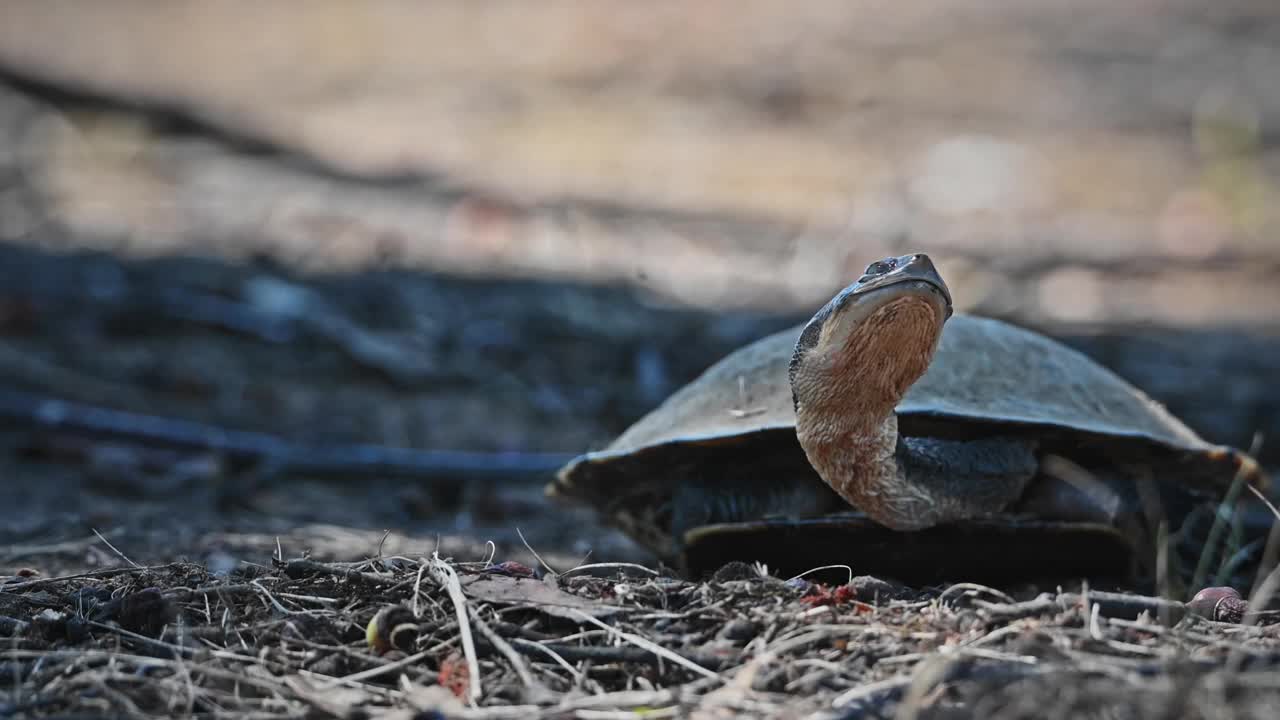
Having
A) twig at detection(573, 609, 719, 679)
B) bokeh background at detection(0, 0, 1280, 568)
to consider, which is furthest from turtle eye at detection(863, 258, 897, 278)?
bokeh background at detection(0, 0, 1280, 568)

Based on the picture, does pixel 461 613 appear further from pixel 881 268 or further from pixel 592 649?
pixel 881 268

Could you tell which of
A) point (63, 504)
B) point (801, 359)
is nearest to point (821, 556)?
point (801, 359)

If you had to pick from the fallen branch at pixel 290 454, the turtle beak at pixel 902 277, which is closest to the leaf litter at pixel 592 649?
the turtle beak at pixel 902 277

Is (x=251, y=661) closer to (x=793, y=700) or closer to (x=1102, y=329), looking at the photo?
(x=793, y=700)

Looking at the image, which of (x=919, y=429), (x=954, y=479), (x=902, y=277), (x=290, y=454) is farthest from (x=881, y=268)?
(x=290, y=454)

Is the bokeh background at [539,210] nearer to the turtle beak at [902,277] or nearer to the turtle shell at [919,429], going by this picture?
the turtle shell at [919,429]

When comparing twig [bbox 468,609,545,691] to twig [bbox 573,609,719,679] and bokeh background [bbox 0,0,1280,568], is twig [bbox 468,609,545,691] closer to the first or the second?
twig [bbox 573,609,719,679]
